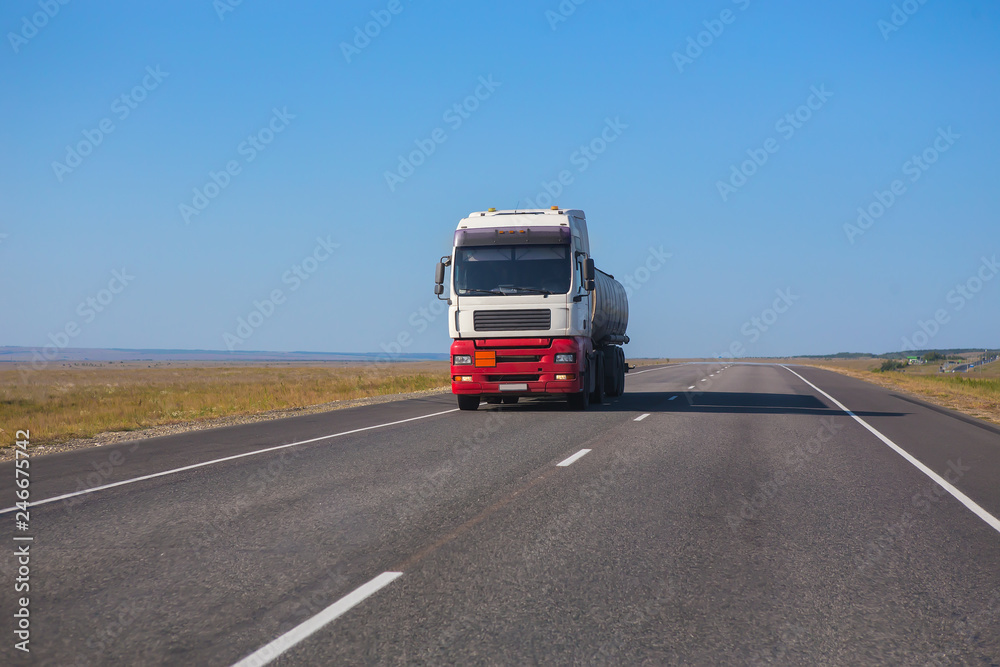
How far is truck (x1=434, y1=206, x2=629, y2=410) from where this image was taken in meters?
16.8

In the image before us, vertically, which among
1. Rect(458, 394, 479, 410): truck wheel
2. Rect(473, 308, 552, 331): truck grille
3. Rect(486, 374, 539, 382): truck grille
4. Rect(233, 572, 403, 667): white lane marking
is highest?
Rect(473, 308, 552, 331): truck grille

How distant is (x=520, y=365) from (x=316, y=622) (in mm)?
12790

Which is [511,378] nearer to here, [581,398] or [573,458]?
[581,398]

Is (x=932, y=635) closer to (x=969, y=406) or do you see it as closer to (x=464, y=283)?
(x=464, y=283)

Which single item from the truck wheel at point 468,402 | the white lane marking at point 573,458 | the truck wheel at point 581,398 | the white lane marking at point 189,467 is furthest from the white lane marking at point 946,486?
the white lane marking at point 189,467

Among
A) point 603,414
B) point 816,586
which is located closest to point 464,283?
point 603,414

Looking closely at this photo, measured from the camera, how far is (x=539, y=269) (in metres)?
17.1

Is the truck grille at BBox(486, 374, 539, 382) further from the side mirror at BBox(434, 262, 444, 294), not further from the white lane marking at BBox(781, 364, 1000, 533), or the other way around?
the white lane marking at BBox(781, 364, 1000, 533)

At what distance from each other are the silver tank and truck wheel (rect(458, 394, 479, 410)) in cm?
363

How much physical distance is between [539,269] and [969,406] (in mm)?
13025

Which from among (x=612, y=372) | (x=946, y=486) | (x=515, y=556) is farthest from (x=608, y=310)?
(x=515, y=556)

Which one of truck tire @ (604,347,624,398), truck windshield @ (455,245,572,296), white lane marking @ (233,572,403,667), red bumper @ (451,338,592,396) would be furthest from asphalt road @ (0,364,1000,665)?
truck tire @ (604,347,624,398)

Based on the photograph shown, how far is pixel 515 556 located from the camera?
18.4ft

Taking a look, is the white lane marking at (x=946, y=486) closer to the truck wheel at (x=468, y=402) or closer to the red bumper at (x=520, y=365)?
the red bumper at (x=520, y=365)
